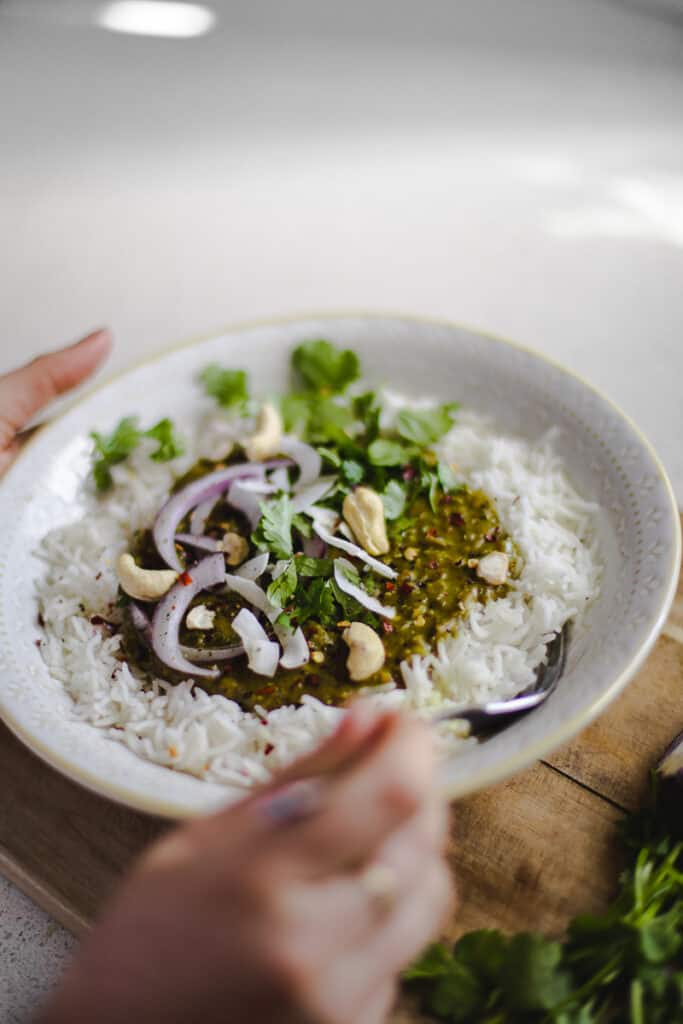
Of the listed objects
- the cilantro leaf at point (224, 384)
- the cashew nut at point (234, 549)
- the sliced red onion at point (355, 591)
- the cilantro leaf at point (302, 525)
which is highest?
the cilantro leaf at point (224, 384)

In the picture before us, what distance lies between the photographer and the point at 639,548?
2.34 m

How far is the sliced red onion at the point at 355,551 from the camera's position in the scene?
2406 mm

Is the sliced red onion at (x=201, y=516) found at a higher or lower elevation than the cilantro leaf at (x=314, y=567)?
lower

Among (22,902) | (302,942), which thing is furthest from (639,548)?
(22,902)

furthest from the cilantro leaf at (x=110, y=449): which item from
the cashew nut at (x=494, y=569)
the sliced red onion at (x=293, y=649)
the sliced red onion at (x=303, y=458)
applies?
the cashew nut at (x=494, y=569)

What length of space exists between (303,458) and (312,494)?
191mm

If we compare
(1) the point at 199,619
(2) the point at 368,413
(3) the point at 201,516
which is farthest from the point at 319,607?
(2) the point at 368,413

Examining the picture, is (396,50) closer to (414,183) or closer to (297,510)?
(414,183)

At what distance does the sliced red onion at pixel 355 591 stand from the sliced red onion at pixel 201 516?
469 mm

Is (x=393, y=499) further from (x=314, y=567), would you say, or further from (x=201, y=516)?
(x=201, y=516)

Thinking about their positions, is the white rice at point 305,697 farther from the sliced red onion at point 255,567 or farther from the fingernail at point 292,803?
the fingernail at point 292,803

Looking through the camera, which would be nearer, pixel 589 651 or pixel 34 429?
pixel 589 651

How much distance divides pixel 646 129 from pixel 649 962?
160 inches

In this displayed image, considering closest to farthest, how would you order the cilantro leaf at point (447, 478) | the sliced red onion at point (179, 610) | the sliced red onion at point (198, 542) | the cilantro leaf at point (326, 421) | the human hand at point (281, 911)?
the human hand at point (281, 911) < the sliced red onion at point (179, 610) < the sliced red onion at point (198, 542) < the cilantro leaf at point (447, 478) < the cilantro leaf at point (326, 421)
